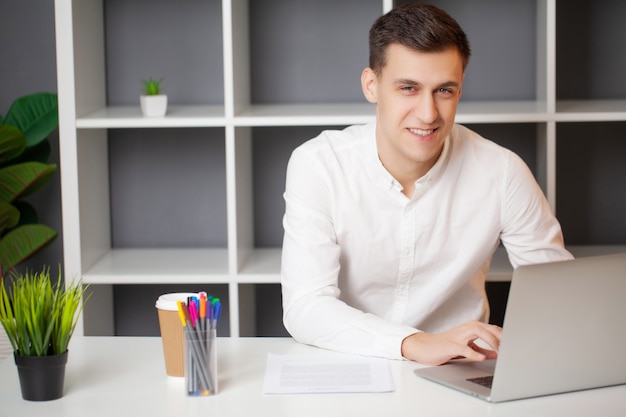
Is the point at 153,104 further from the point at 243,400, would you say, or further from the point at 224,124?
the point at 243,400

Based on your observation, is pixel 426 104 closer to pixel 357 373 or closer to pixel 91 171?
pixel 357 373

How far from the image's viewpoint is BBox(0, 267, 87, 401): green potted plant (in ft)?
4.92

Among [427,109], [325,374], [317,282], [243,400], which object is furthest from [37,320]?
[427,109]

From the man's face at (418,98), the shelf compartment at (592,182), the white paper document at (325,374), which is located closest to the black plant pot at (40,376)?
the white paper document at (325,374)

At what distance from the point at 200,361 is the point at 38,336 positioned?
278 mm

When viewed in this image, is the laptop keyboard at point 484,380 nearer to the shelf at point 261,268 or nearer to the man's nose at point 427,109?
the man's nose at point 427,109

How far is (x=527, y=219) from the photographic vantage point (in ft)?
7.40

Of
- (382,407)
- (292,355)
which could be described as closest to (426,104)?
(292,355)

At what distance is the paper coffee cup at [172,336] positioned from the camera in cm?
159

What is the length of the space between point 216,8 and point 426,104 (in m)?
1.36

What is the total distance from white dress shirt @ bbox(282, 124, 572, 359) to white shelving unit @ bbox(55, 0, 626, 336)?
0.47 metres

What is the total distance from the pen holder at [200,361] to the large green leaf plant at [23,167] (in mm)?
1576

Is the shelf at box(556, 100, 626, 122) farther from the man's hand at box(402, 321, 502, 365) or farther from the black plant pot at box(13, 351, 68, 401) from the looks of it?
the black plant pot at box(13, 351, 68, 401)

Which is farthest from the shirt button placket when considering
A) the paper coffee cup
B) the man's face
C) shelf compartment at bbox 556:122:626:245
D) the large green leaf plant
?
the large green leaf plant
